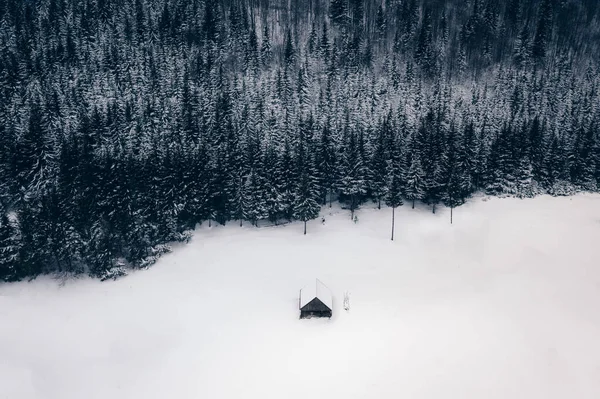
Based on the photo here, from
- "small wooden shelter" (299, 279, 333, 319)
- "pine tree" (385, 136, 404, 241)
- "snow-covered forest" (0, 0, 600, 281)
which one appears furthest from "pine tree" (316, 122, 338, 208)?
"small wooden shelter" (299, 279, 333, 319)

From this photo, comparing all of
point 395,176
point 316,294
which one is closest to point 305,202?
point 395,176

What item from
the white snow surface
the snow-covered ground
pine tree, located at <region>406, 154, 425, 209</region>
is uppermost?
pine tree, located at <region>406, 154, 425, 209</region>

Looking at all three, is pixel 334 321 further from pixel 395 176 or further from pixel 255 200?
pixel 395 176

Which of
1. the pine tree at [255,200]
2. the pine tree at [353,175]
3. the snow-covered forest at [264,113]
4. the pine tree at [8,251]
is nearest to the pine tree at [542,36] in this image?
the snow-covered forest at [264,113]

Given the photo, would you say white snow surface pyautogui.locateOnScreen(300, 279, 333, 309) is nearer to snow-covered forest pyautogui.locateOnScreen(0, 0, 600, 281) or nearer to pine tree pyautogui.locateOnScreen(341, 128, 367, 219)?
snow-covered forest pyautogui.locateOnScreen(0, 0, 600, 281)

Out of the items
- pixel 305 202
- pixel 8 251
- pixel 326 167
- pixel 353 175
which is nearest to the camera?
pixel 8 251

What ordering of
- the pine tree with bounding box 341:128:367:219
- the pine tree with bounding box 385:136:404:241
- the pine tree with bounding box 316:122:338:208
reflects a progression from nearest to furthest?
the pine tree with bounding box 385:136:404:241 → the pine tree with bounding box 341:128:367:219 → the pine tree with bounding box 316:122:338:208

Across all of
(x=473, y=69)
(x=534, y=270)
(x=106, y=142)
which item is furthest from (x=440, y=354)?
(x=473, y=69)

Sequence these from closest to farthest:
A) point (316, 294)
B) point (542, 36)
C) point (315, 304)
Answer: point (315, 304) < point (316, 294) < point (542, 36)
